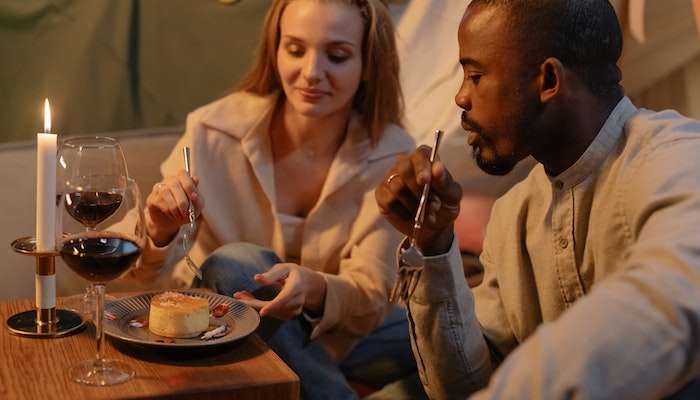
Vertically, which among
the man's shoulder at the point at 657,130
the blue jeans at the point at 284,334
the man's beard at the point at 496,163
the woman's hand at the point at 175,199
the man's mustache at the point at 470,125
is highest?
the man's shoulder at the point at 657,130

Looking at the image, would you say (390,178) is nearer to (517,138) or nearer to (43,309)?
(517,138)

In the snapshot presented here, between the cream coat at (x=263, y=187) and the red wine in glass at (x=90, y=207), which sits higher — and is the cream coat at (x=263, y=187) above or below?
below

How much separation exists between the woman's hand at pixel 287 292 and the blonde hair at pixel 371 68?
42cm

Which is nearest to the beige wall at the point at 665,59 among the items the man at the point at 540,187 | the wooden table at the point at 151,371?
the man at the point at 540,187

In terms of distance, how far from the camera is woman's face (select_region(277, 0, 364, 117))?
1.86 meters

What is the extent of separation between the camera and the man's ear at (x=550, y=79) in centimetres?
122

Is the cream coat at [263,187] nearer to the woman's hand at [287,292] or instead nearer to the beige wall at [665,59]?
Answer: the woman's hand at [287,292]

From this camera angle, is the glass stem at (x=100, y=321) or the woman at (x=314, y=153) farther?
the woman at (x=314, y=153)

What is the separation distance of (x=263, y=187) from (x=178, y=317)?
591 millimetres

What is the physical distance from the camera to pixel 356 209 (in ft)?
6.39

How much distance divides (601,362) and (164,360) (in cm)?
72

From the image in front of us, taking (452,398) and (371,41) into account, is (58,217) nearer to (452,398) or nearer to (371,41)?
(452,398)

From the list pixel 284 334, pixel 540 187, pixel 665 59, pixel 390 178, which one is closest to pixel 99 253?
pixel 390 178

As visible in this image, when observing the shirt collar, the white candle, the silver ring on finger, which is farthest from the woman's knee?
the shirt collar
